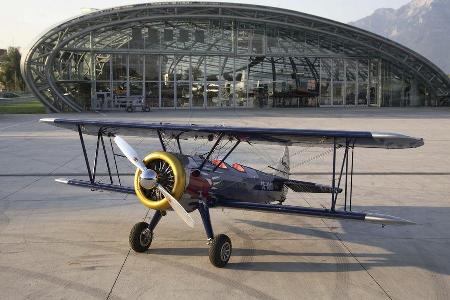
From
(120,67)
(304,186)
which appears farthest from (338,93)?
(304,186)

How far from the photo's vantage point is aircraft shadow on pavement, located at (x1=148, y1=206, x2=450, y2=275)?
7180mm

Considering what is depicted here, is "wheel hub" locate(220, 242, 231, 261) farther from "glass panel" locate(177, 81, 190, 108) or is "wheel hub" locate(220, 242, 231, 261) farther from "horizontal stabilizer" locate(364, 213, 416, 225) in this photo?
"glass panel" locate(177, 81, 190, 108)

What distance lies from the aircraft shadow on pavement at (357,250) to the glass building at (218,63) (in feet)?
121

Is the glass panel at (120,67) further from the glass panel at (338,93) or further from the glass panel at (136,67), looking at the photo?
the glass panel at (338,93)

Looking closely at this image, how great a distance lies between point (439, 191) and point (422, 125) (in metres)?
20.2

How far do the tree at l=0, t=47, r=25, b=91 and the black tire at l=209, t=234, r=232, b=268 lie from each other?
100197 millimetres

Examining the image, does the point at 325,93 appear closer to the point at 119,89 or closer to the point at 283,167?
the point at 119,89

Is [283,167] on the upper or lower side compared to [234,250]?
upper

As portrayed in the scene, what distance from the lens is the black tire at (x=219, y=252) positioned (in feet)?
22.8

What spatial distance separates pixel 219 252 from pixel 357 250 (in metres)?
2.40

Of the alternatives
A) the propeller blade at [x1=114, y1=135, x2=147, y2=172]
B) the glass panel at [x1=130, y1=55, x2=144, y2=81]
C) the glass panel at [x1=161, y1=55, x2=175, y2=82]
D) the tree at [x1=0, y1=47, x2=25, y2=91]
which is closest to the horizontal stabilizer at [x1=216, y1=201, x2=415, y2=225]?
the propeller blade at [x1=114, y1=135, x2=147, y2=172]

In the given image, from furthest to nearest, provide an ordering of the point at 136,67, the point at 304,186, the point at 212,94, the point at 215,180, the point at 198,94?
1. the point at 212,94
2. the point at 198,94
3. the point at 136,67
4. the point at 304,186
5. the point at 215,180

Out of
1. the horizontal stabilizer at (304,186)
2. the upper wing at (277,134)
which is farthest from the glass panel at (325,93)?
the upper wing at (277,134)

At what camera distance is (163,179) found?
280 inches
